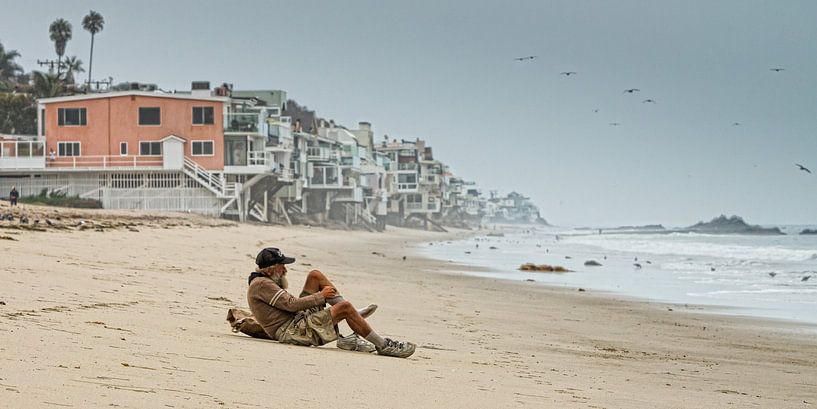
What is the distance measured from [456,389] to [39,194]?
158 feet

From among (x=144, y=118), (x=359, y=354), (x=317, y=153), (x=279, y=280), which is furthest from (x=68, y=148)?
(x=359, y=354)

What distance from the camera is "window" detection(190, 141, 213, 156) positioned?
5416 cm

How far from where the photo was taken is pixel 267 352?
8.84 m

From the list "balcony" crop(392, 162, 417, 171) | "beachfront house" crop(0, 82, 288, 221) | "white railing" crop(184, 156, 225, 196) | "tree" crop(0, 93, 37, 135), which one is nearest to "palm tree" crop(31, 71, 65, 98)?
"tree" crop(0, 93, 37, 135)

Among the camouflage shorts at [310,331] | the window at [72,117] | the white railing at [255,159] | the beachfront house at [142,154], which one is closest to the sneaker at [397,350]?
the camouflage shorts at [310,331]

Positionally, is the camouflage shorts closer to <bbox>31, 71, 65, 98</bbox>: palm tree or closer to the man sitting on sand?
the man sitting on sand

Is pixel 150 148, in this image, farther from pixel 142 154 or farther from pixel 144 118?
pixel 144 118

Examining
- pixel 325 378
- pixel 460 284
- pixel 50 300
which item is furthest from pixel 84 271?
pixel 460 284

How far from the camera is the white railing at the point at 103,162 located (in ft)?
173

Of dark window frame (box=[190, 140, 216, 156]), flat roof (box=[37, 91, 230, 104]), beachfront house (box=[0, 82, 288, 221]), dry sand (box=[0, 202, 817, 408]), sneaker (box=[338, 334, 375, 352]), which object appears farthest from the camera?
dark window frame (box=[190, 140, 216, 156])

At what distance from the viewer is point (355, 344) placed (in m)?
9.69

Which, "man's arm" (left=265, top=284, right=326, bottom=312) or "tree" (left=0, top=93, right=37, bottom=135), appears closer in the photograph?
"man's arm" (left=265, top=284, right=326, bottom=312)

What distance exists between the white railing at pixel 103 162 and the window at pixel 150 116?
193cm

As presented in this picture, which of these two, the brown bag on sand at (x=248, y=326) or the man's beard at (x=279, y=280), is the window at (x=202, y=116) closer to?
the brown bag on sand at (x=248, y=326)
